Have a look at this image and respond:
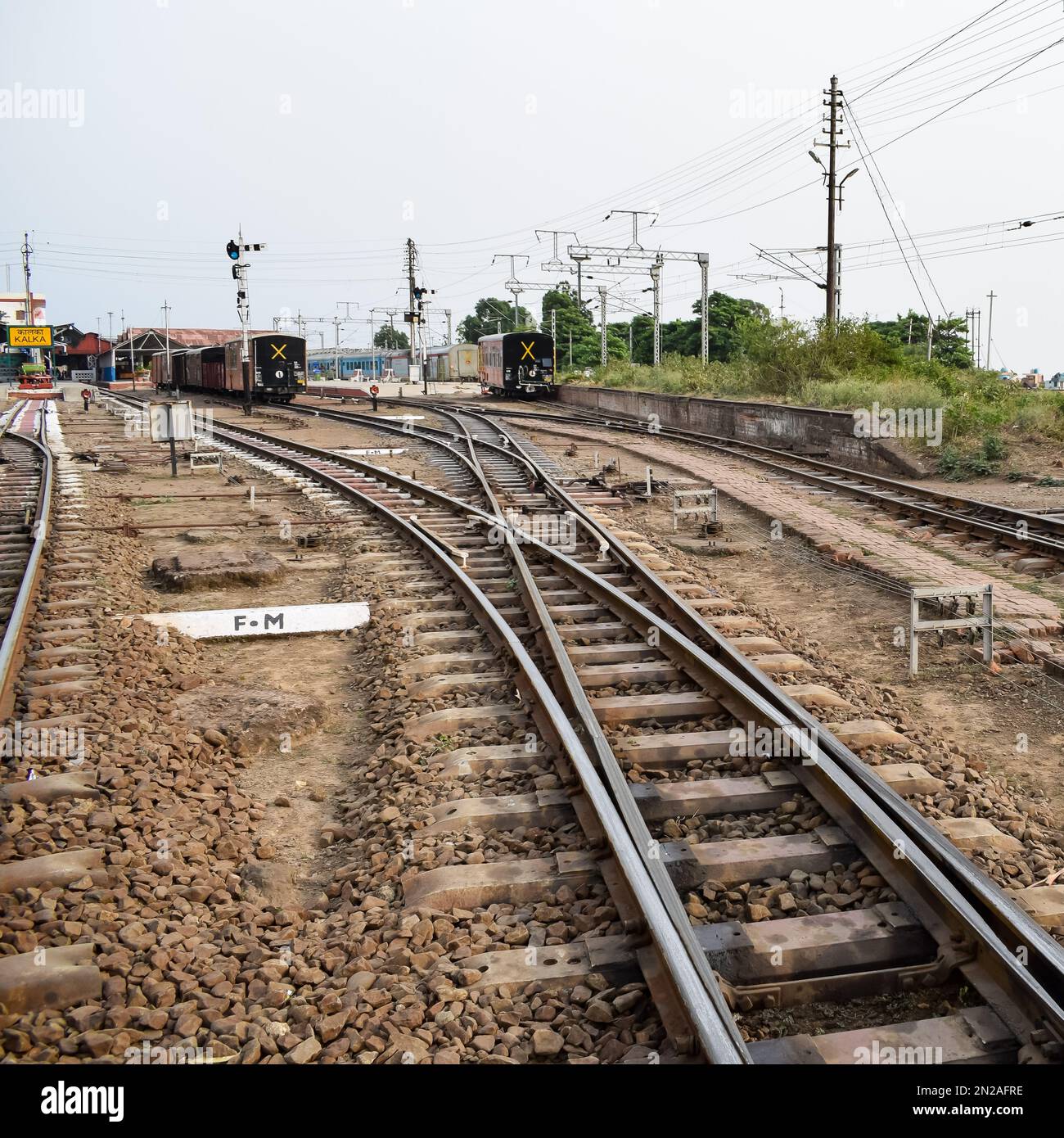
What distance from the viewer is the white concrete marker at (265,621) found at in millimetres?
8125

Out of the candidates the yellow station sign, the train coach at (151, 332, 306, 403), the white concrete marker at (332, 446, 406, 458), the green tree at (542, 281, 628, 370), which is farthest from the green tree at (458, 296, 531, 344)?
the white concrete marker at (332, 446, 406, 458)

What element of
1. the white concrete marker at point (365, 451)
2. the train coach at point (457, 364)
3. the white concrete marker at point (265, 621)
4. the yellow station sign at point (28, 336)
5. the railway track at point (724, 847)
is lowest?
the railway track at point (724, 847)

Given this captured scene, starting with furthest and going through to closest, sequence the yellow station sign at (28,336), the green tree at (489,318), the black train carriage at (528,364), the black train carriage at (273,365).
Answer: the green tree at (489,318) → the yellow station sign at (28,336) → the black train carriage at (528,364) → the black train carriage at (273,365)

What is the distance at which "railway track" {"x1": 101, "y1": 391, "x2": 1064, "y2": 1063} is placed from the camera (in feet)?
10.9

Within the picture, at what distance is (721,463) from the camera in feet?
61.8

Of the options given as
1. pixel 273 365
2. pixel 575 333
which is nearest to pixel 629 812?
pixel 273 365

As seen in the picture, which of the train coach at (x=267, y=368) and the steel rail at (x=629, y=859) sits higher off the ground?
the train coach at (x=267, y=368)

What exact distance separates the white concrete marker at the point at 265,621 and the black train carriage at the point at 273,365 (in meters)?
32.4

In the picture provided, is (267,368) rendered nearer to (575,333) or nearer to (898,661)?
(898,661)

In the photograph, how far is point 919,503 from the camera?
13.9m

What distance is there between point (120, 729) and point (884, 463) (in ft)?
49.5

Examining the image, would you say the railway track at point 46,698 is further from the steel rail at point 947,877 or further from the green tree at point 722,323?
the green tree at point 722,323

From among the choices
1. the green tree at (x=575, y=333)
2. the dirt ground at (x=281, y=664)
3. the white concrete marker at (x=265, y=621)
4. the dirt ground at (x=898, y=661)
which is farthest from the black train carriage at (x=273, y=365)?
the green tree at (x=575, y=333)
